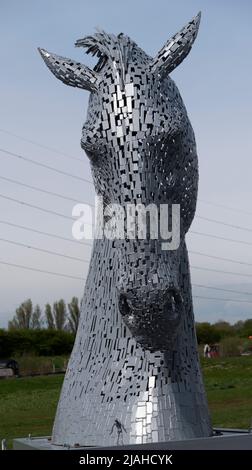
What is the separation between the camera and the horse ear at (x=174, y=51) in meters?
9.84

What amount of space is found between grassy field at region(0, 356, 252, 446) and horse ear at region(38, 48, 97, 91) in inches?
298

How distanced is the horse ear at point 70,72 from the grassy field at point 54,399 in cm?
757

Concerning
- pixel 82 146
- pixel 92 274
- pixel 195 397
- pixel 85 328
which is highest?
pixel 82 146

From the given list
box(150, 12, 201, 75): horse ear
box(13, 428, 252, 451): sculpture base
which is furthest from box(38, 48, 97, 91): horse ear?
box(13, 428, 252, 451): sculpture base

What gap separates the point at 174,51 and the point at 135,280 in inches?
115

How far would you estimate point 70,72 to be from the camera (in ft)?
33.4

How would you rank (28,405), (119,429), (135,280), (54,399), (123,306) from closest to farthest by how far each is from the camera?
(135,280), (119,429), (123,306), (28,405), (54,399)

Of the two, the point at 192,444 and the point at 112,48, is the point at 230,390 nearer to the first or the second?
the point at 192,444

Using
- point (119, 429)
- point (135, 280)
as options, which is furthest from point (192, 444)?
point (135, 280)

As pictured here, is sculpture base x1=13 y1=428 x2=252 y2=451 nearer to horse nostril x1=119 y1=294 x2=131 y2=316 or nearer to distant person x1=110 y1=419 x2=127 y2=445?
distant person x1=110 y1=419 x2=127 y2=445

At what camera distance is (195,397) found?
32.0ft
